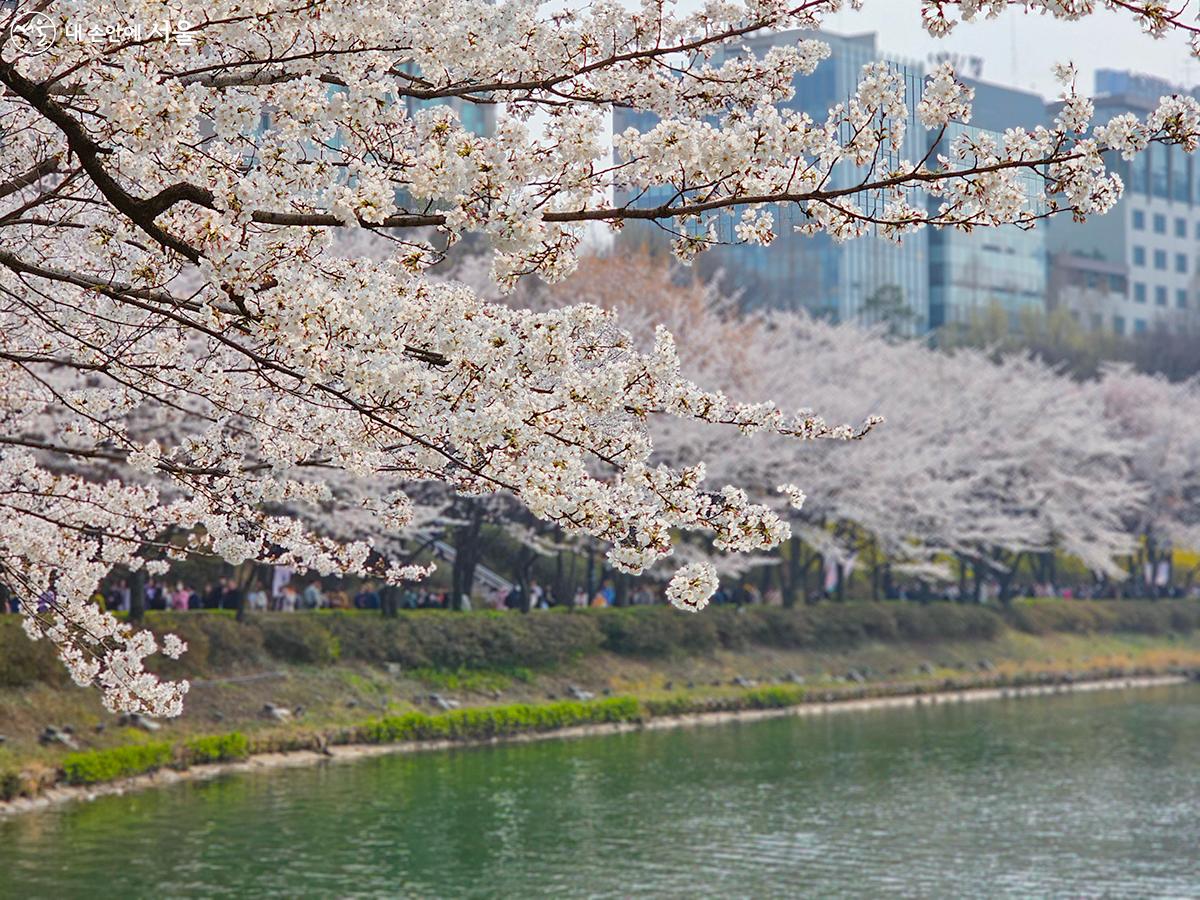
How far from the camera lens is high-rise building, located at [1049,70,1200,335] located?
355 ft

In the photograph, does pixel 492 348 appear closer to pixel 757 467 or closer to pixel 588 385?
pixel 588 385

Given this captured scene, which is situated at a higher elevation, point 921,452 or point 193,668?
point 921,452

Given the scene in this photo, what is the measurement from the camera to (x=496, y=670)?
106 feet

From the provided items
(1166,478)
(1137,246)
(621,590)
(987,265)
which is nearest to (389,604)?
(621,590)

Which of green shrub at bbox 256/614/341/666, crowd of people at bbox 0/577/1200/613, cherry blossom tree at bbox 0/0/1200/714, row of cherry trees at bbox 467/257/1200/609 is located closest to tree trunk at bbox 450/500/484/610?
crowd of people at bbox 0/577/1200/613

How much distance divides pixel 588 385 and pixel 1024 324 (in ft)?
271

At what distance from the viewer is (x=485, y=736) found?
95.2 feet

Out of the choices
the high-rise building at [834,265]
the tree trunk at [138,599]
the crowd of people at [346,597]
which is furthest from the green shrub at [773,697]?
the high-rise building at [834,265]

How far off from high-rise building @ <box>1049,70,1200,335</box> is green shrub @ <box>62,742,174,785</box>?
8936 centimetres

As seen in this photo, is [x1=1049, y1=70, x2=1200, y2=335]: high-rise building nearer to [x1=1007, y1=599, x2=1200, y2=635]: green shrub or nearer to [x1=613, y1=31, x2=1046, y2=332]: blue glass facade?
[x1=613, y1=31, x2=1046, y2=332]: blue glass facade

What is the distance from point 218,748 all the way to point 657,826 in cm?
709

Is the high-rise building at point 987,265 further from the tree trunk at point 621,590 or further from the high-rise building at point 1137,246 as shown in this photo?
the tree trunk at point 621,590

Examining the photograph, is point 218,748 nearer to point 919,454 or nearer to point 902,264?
point 919,454

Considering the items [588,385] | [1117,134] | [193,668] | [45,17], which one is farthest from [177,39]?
[193,668]
